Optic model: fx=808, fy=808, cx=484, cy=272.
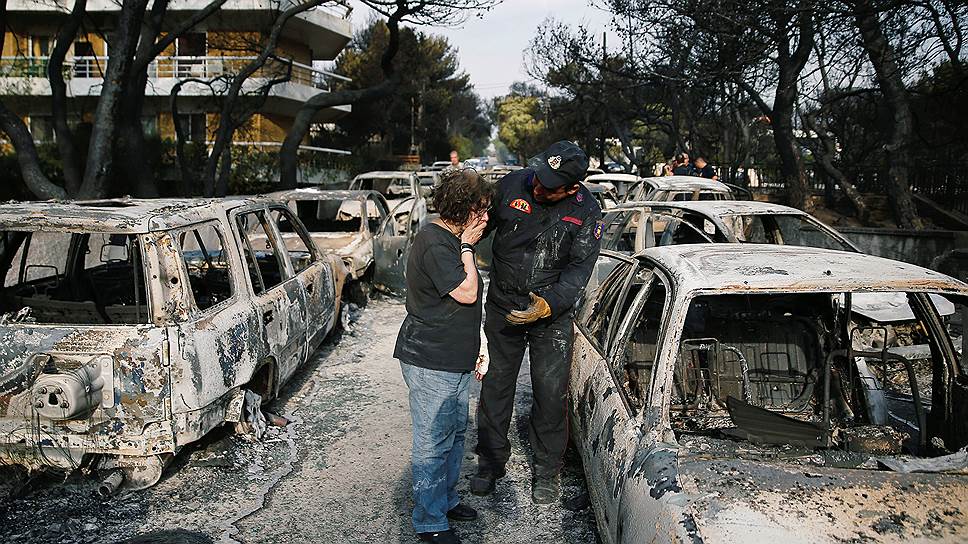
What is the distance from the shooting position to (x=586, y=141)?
42.8m

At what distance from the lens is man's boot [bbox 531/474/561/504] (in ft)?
14.4

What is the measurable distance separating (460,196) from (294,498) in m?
2.07

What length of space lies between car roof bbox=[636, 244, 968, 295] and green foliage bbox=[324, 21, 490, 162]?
30338 millimetres

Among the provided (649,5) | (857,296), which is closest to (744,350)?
(857,296)

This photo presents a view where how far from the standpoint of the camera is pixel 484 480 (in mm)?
4531

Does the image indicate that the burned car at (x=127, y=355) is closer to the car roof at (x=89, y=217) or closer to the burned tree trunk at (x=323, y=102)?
the car roof at (x=89, y=217)

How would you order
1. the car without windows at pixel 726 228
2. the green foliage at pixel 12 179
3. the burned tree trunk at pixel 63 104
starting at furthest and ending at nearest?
1. the green foliage at pixel 12 179
2. the burned tree trunk at pixel 63 104
3. the car without windows at pixel 726 228

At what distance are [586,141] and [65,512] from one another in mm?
40109

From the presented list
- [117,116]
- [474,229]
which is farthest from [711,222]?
[117,116]

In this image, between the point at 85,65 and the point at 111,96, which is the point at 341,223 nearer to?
the point at 111,96

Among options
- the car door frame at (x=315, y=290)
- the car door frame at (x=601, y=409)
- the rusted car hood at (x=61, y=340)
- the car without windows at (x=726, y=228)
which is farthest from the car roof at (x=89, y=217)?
the car without windows at (x=726, y=228)

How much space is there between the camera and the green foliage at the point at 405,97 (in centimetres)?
4183

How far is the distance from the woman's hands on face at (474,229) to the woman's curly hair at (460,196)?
4cm

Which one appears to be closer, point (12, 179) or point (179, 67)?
point (12, 179)
